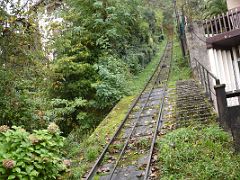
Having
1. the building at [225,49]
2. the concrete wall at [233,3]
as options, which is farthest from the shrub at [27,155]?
the concrete wall at [233,3]

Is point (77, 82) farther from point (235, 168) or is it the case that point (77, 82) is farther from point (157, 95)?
point (235, 168)

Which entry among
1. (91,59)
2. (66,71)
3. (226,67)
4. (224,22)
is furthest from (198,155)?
(91,59)

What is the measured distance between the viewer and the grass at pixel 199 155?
637cm

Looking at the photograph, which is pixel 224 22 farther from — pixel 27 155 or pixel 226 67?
pixel 27 155

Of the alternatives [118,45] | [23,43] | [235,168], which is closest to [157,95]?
[118,45]

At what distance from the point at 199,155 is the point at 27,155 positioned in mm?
3652

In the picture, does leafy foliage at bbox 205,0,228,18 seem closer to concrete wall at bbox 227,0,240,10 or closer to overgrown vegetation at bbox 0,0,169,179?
concrete wall at bbox 227,0,240,10

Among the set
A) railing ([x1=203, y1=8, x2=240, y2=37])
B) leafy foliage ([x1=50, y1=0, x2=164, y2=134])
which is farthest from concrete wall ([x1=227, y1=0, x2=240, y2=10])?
leafy foliage ([x1=50, y1=0, x2=164, y2=134])

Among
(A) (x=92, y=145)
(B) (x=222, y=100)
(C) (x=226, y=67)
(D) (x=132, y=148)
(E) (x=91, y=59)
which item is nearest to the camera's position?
(B) (x=222, y=100)

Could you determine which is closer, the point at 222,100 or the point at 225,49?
the point at 222,100

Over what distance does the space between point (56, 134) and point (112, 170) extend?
1.57m

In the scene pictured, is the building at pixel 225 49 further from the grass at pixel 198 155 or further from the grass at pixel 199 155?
the grass at pixel 199 155

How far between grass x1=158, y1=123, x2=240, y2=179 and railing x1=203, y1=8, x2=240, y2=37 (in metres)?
5.26

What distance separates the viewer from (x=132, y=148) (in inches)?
355
